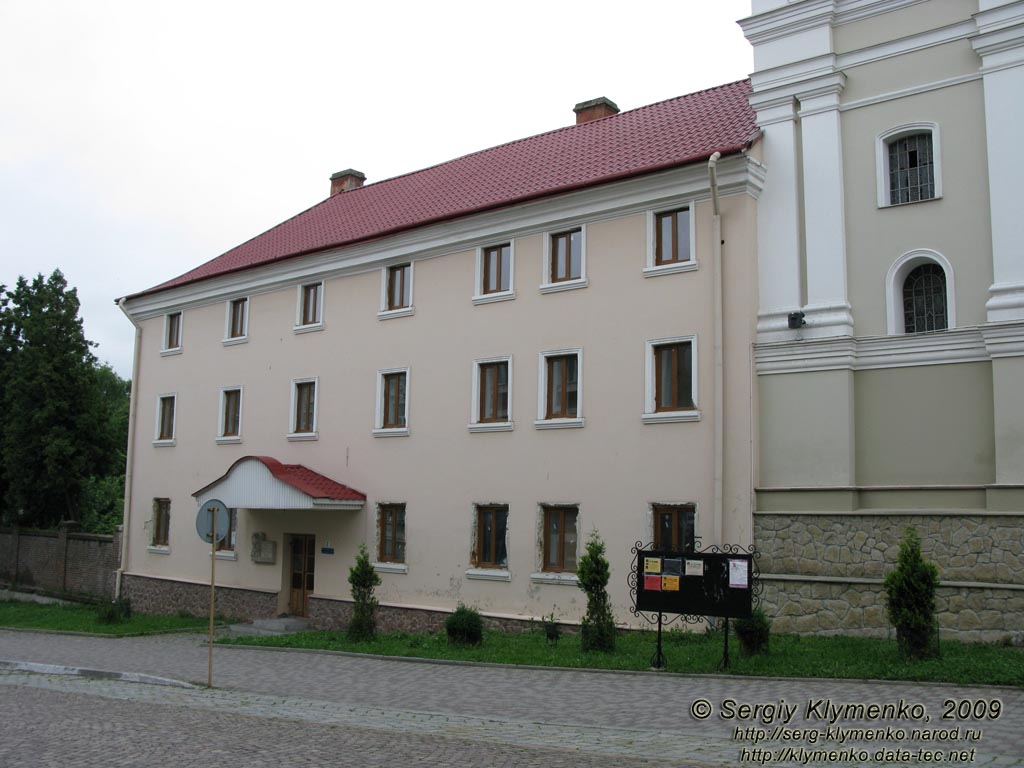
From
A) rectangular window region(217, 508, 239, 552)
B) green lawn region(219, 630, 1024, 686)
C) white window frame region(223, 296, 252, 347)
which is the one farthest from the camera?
white window frame region(223, 296, 252, 347)

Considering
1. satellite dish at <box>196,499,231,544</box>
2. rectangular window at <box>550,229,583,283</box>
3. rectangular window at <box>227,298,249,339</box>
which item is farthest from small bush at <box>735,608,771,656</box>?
rectangular window at <box>227,298,249,339</box>

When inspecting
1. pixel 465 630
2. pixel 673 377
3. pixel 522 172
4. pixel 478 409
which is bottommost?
pixel 465 630

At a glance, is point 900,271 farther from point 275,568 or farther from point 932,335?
point 275,568

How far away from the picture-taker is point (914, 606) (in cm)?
1232

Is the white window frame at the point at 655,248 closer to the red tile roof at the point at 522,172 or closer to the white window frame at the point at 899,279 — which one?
the red tile roof at the point at 522,172

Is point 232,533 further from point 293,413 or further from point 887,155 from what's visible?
point 887,155

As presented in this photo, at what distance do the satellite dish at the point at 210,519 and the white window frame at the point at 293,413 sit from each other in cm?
973

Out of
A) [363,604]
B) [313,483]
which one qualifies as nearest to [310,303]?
[313,483]

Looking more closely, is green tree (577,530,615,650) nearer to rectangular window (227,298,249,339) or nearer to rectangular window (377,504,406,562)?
rectangular window (377,504,406,562)

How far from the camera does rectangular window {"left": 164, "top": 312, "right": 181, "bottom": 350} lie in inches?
1137

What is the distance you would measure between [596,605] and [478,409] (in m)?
6.69

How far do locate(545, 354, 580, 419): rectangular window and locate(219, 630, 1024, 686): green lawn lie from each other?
4.34 m

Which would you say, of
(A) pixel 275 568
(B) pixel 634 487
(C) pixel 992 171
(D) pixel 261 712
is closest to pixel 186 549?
(A) pixel 275 568

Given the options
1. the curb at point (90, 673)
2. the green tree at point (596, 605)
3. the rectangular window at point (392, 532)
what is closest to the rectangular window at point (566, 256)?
the green tree at point (596, 605)
